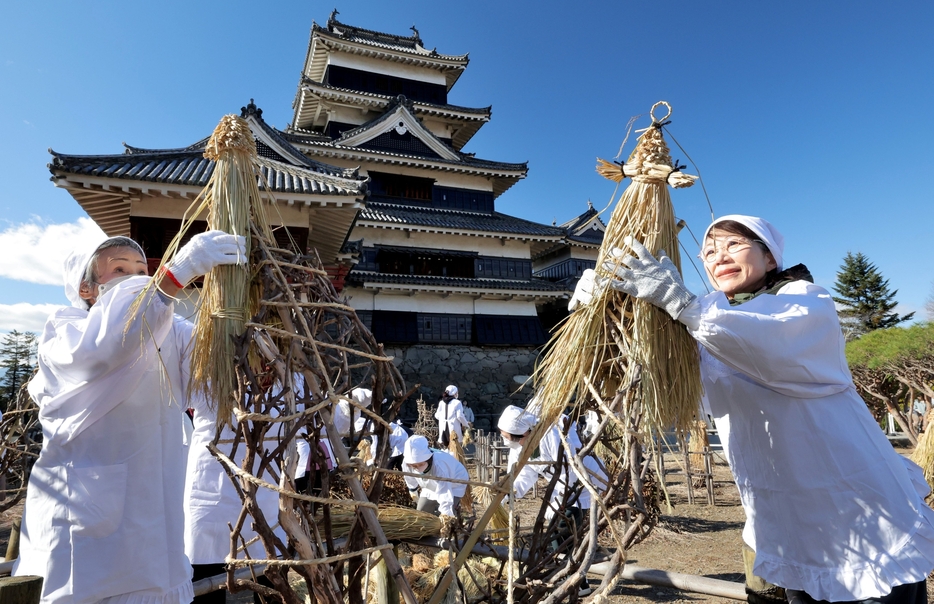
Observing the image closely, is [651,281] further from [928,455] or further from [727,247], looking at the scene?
[928,455]

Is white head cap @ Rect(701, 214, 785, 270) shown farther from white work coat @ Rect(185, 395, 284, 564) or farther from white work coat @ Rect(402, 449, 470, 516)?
white work coat @ Rect(402, 449, 470, 516)

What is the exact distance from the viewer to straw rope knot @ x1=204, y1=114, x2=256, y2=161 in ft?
5.64

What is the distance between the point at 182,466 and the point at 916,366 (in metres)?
12.4

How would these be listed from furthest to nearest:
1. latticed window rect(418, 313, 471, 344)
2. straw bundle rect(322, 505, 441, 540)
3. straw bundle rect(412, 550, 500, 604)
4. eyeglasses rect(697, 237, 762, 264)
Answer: latticed window rect(418, 313, 471, 344) → straw bundle rect(412, 550, 500, 604) → straw bundle rect(322, 505, 441, 540) → eyeglasses rect(697, 237, 762, 264)

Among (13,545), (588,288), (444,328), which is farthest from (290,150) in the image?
(588,288)

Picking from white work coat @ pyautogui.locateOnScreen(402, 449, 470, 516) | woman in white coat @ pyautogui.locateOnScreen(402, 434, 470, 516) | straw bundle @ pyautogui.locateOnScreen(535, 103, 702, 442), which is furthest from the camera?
woman in white coat @ pyautogui.locateOnScreen(402, 434, 470, 516)

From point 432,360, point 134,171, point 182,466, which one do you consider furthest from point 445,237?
point 182,466

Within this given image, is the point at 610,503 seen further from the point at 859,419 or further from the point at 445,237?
the point at 445,237

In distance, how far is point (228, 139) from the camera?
1.72m

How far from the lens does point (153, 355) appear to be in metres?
1.72

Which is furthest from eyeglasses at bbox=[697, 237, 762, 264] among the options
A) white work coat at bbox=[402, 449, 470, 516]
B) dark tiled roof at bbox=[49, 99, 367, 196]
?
dark tiled roof at bbox=[49, 99, 367, 196]

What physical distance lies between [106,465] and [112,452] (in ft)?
0.13

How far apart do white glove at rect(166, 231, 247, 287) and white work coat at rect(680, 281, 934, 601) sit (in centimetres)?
128

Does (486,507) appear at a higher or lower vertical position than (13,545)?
lower
